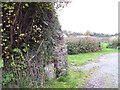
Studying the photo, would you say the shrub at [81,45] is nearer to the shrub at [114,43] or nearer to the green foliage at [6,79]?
the shrub at [114,43]

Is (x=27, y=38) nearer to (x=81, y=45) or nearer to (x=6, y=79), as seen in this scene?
(x=6, y=79)

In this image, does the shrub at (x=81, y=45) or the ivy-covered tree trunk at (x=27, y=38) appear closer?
the ivy-covered tree trunk at (x=27, y=38)

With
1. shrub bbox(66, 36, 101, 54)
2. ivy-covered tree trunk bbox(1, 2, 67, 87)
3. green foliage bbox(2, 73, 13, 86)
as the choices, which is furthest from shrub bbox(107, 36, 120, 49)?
green foliage bbox(2, 73, 13, 86)

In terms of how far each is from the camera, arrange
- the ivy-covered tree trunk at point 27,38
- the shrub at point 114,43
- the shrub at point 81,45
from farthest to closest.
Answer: the shrub at point 114,43 → the shrub at point 81,45 → the ivy-covered tree trunk at point 27,38

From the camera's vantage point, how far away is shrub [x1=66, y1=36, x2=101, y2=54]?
1776cm

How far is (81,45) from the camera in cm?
1878

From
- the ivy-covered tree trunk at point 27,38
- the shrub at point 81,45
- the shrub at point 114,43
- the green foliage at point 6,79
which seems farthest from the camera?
the shrub at point 114,43

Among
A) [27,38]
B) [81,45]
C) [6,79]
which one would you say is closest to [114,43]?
[81,45]

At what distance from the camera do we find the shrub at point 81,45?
699 inches

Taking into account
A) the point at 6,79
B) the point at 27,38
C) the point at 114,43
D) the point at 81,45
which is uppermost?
the point at 27,38

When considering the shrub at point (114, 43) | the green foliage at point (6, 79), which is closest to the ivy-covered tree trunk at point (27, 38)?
the green foliage at point (6, 79)

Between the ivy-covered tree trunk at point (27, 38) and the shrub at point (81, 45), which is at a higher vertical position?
the ivy-covered tree trunk at point (27, 38)

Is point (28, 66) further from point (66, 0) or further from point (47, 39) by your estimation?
point (66, 0)

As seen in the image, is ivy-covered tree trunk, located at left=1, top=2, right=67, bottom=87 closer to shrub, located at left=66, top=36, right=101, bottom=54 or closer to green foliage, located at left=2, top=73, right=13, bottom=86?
green foliage, located at left=2, top=73, right=13, bottom=86
